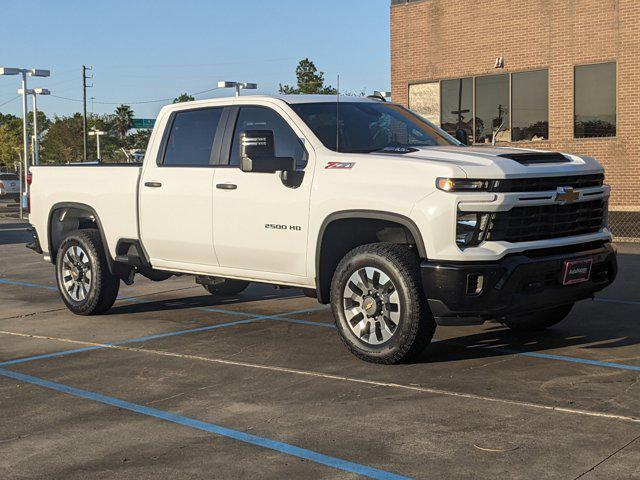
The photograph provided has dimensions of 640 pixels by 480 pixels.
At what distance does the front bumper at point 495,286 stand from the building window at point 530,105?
18205 millimetres

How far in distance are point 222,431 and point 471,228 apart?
236 centimetres

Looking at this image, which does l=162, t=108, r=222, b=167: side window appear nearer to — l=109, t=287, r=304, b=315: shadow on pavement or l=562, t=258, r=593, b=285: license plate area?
l=109, t=287, r=304, b=315: shadow on pavement

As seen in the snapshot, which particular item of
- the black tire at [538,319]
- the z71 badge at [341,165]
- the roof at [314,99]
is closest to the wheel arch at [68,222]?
the roof at [314,99]

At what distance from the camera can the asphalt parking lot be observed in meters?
4.95

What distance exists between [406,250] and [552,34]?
1840 cm

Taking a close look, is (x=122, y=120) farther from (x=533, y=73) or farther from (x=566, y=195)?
(x=566, y=195)

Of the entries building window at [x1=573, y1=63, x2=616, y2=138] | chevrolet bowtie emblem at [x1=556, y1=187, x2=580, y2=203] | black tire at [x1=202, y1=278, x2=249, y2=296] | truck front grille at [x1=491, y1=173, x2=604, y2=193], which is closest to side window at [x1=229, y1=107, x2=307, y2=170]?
truck front grille at [x1=491, y1=173, x2=604, y2=193]

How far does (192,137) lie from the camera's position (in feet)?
29.4

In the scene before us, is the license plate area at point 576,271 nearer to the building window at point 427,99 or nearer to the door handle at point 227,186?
the door handle at point 227,186

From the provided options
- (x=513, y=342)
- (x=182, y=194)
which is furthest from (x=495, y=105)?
(x=513, y=342)

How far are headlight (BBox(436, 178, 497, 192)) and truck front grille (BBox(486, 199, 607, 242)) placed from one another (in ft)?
0.72

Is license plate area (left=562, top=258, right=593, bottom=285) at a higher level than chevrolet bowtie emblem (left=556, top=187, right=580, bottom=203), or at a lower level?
lower

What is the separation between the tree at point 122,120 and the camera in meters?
113

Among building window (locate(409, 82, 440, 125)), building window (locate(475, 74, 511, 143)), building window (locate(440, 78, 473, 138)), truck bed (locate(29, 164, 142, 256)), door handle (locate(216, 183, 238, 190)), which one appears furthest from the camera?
building window (locate(409, 82, 440, 125))
